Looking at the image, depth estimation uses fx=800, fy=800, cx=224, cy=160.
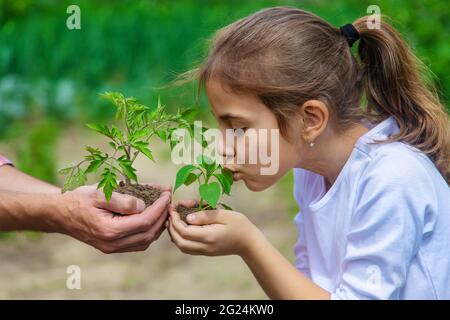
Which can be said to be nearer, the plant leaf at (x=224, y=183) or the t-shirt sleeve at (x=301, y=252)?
the plant leaf at (x=224, y=183)

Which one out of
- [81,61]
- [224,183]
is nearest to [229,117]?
[224,183]

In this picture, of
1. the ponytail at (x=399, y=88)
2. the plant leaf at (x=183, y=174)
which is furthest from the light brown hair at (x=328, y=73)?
the plant leaf at (x=183, y=174)

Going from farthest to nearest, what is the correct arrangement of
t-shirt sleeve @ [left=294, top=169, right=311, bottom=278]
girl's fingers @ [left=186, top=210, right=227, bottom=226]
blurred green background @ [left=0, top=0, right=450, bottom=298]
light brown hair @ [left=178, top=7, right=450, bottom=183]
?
blurred green background @ [left=0, top=0, right=450, bottom=298] < t-shirt sleeve @ [left=294, top=169, right=311, bottom=278] < light brown hair @ [left=178, top=7, right=450, bottom=183] < girl's fingers @ [left=186, top=210, right=227, bottom=226]

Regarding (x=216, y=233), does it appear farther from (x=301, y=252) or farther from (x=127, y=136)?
(x=301, y=252)

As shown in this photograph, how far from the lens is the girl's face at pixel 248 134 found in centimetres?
237

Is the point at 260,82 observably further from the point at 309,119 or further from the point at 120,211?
the point at 120,211

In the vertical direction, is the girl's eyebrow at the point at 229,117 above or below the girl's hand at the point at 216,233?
above

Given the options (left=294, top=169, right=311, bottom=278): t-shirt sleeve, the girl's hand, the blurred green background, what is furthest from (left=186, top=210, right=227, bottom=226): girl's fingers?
the blurred green background

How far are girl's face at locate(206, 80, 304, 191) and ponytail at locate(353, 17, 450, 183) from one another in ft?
1.09

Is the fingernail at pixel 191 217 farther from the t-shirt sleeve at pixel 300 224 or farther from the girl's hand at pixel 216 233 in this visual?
the t-shirt sleeve at pixel 300 224

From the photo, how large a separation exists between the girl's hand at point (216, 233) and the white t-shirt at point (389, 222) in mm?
298

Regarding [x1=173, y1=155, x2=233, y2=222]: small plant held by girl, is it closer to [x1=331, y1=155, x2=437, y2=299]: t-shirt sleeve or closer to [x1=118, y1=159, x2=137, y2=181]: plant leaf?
[x1=118, y1=159, x2=137, y2=181]: plant leaf

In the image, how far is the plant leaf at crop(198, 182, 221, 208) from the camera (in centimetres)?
222

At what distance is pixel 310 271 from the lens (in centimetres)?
271
